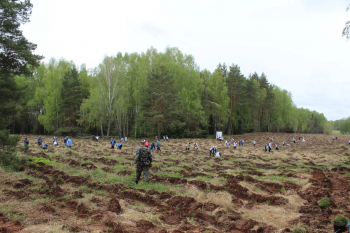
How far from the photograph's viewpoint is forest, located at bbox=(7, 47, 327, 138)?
33.4 meters

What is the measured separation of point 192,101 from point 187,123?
14.2 ft

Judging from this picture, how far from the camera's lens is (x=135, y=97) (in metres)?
37.3

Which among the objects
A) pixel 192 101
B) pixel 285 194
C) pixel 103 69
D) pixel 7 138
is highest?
pixel 103 69

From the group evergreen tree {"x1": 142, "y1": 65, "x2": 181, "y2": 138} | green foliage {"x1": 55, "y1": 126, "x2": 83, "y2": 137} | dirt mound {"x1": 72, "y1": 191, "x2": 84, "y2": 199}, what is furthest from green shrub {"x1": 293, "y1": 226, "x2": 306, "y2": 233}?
green foliage {"x1": 55, "y1": 126, "x2": 83, "y2": 137}

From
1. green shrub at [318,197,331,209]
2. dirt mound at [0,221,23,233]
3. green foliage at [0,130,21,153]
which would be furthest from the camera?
green foliage at [0,130,21,153]

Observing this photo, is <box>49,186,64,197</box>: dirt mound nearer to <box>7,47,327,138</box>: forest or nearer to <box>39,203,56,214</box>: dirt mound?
<box>39,203,56,214</box>: dirt mound

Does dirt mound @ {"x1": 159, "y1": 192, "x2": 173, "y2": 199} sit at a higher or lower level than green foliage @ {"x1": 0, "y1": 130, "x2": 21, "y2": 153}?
lower

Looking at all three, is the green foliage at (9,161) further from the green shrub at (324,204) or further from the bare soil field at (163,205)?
the green shrub at (324,204)

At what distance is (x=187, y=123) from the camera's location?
1559 inches

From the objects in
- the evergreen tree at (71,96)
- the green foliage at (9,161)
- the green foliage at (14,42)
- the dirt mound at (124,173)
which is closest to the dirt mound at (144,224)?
the dirt mound at (124,173)

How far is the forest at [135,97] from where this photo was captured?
110 ft

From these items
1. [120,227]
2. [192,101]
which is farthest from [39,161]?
[192,101]

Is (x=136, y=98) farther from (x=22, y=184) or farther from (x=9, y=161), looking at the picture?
(x=22, y=184)

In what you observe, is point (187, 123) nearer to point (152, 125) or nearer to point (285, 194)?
point (152, 125)
